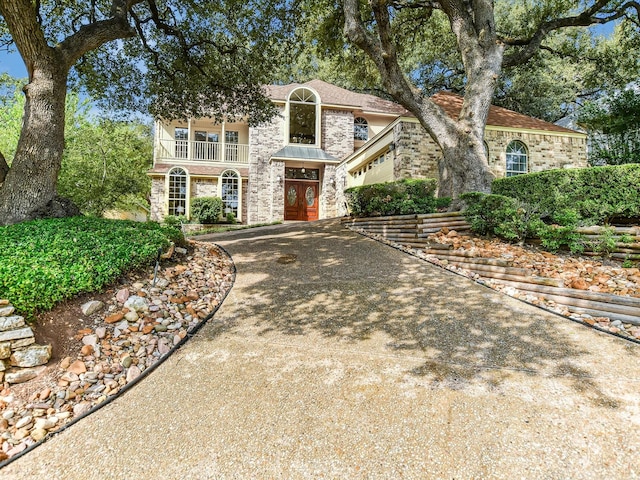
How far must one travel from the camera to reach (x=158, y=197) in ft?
53.7

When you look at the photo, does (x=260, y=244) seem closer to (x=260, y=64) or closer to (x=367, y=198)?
(x=367, y=198)

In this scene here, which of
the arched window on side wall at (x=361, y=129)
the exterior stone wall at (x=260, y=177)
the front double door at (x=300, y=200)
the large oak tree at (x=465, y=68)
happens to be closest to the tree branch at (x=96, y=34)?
the large oak tree at (x=465, y=68)

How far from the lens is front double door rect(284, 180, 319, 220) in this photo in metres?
16.3

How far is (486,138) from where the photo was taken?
12.7 meters

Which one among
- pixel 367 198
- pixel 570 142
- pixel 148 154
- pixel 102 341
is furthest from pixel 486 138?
pixel 148 154

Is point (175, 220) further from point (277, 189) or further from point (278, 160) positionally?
point (278, 160)

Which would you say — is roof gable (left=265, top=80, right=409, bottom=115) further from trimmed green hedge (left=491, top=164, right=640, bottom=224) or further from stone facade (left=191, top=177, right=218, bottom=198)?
trimmed green hedge (left=491, top=164, right=640, bottom=224)

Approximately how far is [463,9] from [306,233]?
7065 mm

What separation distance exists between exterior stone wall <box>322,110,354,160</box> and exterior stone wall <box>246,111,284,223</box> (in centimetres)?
A: 250

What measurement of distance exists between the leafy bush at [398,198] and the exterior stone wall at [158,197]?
10.9 m

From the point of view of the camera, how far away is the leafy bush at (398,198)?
26.3 ft

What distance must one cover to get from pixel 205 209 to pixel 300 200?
445 centimetres

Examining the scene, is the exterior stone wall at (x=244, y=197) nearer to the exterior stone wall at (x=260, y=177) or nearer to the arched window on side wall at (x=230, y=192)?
the arched window on side wall at (x=230, y=192)

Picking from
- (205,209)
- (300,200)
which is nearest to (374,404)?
(205,209)
